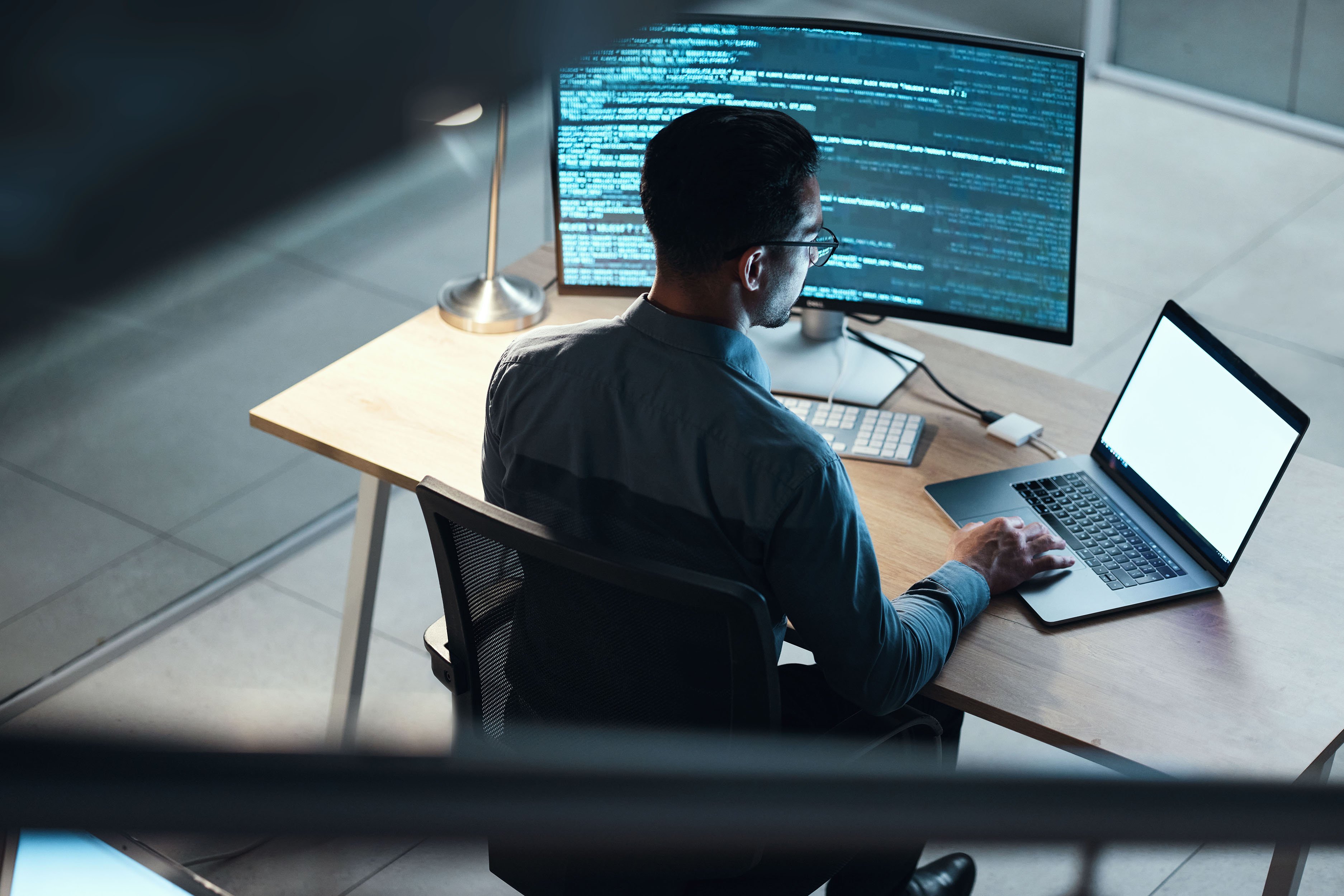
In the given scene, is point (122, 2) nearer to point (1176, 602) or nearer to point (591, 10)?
point (591, 10)

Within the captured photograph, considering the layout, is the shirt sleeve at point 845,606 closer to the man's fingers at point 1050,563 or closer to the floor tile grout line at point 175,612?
the man's fingers at point 1050,563

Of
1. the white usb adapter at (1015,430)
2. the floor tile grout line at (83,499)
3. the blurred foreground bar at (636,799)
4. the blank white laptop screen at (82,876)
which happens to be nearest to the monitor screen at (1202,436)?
the white usb adapter at (1015,430)

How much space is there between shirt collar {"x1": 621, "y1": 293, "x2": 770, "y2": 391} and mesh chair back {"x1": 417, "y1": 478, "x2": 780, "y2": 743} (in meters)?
0.29

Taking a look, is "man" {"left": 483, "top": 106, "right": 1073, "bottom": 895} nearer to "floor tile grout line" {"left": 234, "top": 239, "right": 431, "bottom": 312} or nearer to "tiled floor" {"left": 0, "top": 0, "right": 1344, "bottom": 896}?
"tiled floor" {"left": 0, "top": 0, "right": 1344, "bottom": 896}

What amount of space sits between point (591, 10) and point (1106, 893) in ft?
6.86

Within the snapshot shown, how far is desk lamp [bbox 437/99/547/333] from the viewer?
204 centimetres

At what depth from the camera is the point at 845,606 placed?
1.31 m

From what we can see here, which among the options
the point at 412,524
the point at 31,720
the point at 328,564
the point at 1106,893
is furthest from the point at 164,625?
the point at 31,720

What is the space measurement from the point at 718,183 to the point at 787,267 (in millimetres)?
138

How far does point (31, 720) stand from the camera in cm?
25

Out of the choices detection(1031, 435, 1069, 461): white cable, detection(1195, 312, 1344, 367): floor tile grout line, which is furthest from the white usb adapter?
detection(1195, 312, 1344, 367): floor tile grout line

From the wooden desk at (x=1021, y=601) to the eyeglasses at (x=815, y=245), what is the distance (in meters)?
0.33

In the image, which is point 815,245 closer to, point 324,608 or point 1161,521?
point 1161,521

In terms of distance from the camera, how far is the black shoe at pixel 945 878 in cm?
190
